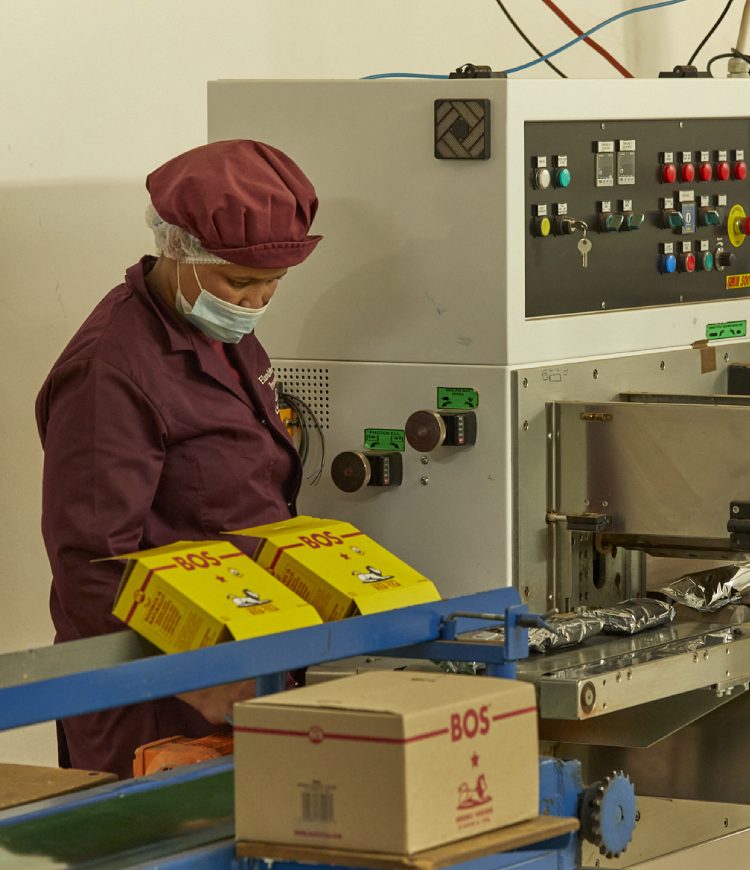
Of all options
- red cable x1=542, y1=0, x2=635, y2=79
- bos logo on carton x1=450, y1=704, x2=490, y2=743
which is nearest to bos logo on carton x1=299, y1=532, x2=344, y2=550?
bos logo on carton x1=450, y1=704, x2=490, y2=743

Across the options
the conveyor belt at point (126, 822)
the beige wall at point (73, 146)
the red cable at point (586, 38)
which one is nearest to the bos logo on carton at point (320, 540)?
the conveyor belt at point (126, 822)

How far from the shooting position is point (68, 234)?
2848mm

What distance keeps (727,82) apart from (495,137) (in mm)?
557

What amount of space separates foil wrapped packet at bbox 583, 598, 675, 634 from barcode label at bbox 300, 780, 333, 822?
2.79 feet

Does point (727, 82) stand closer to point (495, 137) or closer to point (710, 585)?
point (495, 137)

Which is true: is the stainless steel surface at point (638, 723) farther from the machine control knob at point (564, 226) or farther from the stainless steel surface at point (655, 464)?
the machine control knob at point (564, 226)

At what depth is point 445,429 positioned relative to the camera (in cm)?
238

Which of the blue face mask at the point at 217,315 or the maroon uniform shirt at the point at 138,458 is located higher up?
the blue face mask at the point at 217,315

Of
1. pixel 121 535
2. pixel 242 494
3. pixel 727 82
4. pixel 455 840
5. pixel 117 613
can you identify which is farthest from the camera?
pixel 727 82

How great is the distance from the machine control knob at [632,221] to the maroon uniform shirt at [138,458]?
0.60 meters

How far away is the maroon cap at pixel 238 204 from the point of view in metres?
2.16

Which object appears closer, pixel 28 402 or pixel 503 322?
pixel 503 322

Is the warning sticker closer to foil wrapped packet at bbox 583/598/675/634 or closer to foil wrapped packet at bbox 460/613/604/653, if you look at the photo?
foil wrapped packet at bbox 583/598/675/634

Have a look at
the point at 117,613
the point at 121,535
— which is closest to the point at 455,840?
the point at 117,613
